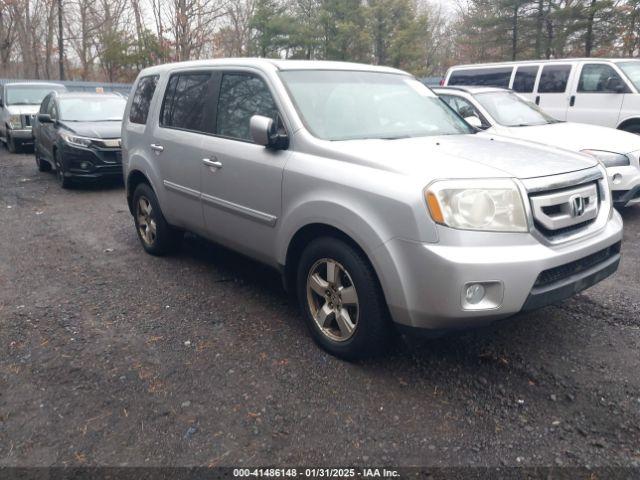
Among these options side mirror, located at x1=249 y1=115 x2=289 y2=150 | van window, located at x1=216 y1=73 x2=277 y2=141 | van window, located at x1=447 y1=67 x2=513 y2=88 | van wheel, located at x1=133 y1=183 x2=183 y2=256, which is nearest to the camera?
side mirror, located at x1=249 y1=115 x2=289 y2=150

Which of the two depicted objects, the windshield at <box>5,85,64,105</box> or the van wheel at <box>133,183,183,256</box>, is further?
the windshield at <box>5,85,64,105</box>

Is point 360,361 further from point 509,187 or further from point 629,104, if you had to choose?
point 629,104

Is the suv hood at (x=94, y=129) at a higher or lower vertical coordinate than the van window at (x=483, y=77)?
lower

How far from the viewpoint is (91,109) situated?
10180 millimetres

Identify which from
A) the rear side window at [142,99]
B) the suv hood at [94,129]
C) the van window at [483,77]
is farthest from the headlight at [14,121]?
the van window at [483,77]

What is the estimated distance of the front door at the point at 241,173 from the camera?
149 inches

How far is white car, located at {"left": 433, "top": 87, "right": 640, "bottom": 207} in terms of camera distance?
6.39 metres

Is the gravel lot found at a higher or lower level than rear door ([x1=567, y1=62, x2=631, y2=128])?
lower

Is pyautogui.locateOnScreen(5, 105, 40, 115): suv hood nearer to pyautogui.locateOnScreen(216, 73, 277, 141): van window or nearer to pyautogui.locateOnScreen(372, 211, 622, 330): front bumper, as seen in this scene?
pyautogui.locateOnScreen(216, 73, 277, 141): van window

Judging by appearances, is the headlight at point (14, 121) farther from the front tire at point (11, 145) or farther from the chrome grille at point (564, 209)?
the chrome grille at point (564, 209)

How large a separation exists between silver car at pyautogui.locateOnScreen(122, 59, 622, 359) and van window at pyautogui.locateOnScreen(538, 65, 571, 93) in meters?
6.44

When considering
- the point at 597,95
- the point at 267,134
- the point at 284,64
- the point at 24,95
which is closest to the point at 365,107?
the point at 284,64

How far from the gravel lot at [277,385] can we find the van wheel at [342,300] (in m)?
0.16

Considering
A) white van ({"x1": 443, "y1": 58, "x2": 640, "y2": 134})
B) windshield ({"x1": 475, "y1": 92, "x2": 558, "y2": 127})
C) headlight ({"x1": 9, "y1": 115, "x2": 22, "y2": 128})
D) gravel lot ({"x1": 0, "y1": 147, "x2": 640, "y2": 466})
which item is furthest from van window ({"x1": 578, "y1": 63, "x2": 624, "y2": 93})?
headlight ({"x1": 9, "y1": 115, "x2": 22, "y2": 128})
